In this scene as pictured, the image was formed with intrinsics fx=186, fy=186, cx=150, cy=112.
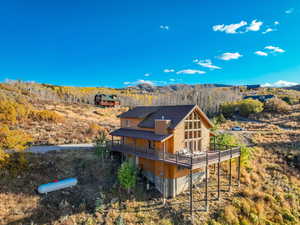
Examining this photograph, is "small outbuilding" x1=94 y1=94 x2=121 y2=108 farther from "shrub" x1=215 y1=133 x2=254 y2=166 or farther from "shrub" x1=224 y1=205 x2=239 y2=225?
"shrub" x1=224 y1=205 x2=239 y2=225

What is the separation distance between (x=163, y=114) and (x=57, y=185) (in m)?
12.1

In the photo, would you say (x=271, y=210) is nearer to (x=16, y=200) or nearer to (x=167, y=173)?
(x=167, y=173)

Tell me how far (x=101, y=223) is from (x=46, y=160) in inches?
394

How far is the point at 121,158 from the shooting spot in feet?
75.7

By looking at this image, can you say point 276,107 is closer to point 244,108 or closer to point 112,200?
point 244,108

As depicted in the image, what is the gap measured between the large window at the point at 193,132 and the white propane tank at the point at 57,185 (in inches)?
446

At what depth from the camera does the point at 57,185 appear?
16281 mm

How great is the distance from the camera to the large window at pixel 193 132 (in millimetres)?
18828

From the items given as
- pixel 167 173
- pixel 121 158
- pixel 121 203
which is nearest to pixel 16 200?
pixel 121 203

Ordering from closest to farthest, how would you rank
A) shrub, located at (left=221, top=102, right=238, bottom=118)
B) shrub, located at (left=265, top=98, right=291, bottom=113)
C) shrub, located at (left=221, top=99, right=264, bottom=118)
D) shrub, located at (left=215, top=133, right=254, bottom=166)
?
shrub, located at (left=215, top=133, right=254, bottom=166) < shrub, located at (left=221, top=99, right=264, bottom=118) < shrub, located at (left=265, top=98, right=291, bottom=113) < shrub, located at (left=221, top=102, right=238, bottom=118)

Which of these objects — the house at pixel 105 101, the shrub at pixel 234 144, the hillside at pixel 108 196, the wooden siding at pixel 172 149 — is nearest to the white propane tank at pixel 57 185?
the hillside at pixel 108 196

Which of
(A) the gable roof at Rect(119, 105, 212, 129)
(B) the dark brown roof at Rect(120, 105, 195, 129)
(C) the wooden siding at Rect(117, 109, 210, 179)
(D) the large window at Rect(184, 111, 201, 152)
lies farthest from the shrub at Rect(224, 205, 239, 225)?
(B) the dark brown roof at Rect(120, 105, 195, 129)

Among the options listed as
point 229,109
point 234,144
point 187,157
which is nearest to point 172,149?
point 187,157

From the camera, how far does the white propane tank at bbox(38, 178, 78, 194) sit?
1557cm
